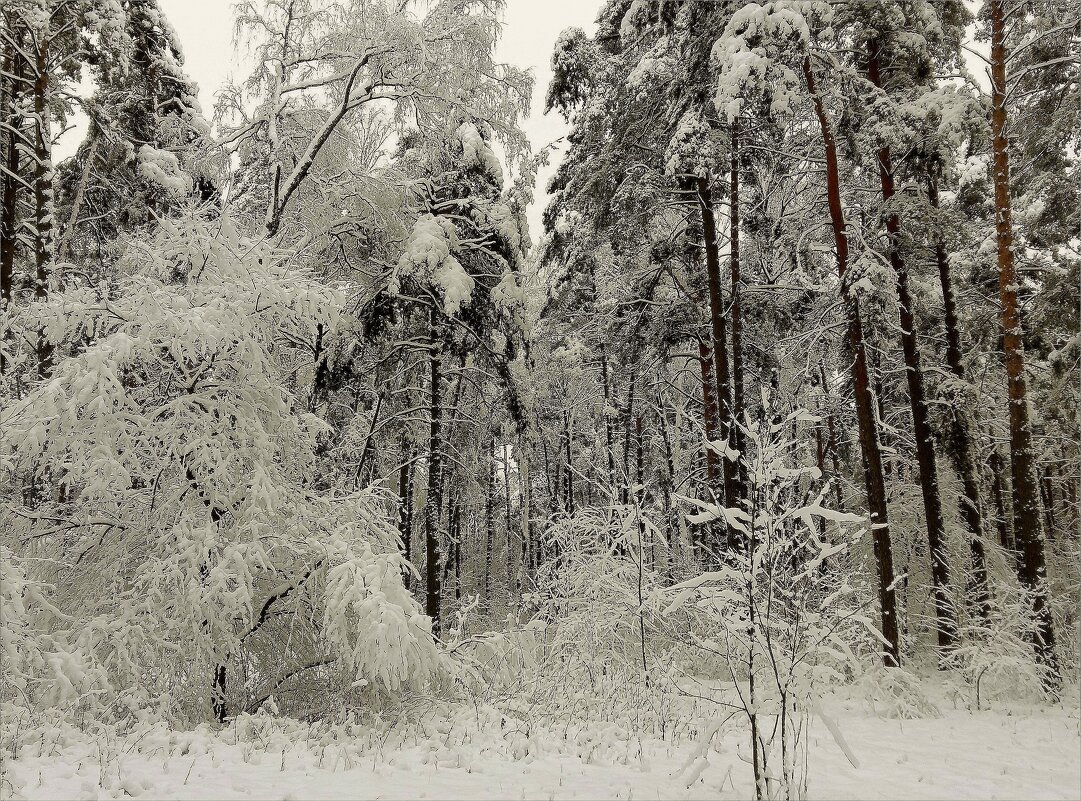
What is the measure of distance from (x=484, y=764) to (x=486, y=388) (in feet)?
39.0

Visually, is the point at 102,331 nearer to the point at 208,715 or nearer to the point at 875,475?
the point at 208,715

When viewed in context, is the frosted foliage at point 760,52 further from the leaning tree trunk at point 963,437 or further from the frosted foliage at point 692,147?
the leaning tree trunk at point 963,437

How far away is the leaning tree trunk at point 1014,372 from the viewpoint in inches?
378

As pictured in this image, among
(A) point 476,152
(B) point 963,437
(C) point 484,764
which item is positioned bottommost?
(C) point 484,764

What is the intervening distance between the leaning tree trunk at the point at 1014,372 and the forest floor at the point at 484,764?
3.07 meters

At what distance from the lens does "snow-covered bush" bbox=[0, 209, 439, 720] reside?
21.0ft

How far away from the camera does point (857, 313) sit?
10.1 metres

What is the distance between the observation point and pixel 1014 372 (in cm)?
983

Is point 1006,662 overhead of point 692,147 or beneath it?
beneath

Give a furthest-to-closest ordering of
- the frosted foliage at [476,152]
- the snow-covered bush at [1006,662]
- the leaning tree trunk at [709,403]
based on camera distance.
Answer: the leaning tree trunk at [709,403] → the frosted foliage at [476,152] → the snow-covered bush at [1006,662]

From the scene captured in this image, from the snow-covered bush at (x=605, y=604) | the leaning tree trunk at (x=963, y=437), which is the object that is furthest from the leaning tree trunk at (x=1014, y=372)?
the snow-covered bush at (x=605, y=604)

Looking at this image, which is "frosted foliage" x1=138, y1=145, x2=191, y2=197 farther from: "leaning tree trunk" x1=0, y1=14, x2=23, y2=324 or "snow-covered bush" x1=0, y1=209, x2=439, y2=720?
"snow-covered bush" x1=0, y1=209, x2=439, y2=720

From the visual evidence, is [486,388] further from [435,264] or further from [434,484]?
[435,264]

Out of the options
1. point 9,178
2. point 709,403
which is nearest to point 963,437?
point 709,403
